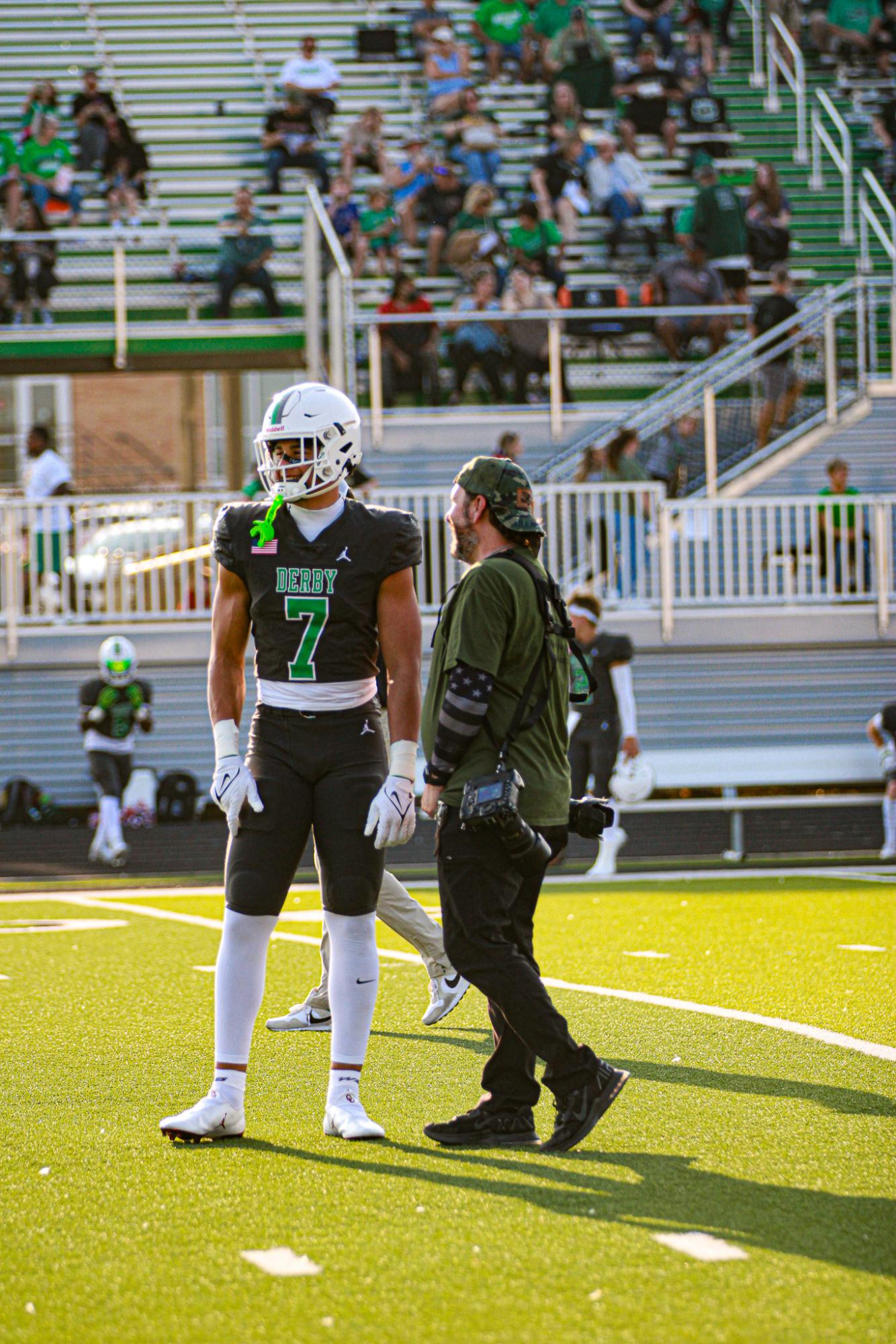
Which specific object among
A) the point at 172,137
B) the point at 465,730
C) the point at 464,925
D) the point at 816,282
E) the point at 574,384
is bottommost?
the point at 464,925

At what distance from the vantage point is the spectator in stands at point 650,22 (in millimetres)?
26531

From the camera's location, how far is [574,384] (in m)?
20.9

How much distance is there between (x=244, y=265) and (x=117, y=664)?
296 inches

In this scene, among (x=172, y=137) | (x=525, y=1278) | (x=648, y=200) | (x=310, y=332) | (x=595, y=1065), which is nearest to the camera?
(x=525, y=1278)

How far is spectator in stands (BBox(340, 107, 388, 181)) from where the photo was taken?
23703mm

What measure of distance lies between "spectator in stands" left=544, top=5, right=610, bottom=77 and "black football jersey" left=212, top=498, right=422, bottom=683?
72.3 feet

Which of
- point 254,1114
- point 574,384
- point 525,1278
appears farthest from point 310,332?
point 525,1278

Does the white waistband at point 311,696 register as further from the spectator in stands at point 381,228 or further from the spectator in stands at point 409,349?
the spectator in stands at point 381,228

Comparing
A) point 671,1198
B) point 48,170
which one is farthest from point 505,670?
point 48,170

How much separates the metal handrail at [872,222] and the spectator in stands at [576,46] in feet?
14.5

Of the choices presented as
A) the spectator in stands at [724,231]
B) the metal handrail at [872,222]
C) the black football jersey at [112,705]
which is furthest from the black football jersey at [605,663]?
the metal handrail at [872,222]

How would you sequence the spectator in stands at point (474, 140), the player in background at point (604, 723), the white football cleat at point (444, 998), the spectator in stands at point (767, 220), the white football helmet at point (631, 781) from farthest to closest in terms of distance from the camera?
1. the spectator in stands at point (474, 140)
2. the spectator in stands at point (767, 220)
3. the white football helmet at point (631, 781)
4. the player in background at point (604, 723)
5. the white football cleat at point (444, 998)

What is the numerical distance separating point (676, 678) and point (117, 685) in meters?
5.40

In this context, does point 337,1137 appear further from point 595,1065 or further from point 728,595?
point 728,595
